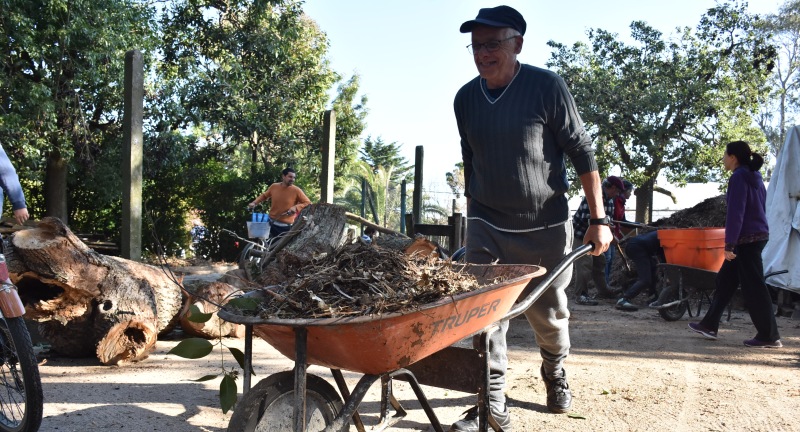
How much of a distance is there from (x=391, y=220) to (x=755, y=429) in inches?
1198

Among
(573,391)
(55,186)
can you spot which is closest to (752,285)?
(573,391)

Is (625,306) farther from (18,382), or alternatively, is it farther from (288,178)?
(18,382)

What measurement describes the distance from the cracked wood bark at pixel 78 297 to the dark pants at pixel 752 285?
4788 millimetres

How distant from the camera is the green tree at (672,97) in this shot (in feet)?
63.9

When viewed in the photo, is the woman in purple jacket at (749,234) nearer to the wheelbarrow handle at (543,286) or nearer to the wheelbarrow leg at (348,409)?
the wheelbarrow handle at (543,286)

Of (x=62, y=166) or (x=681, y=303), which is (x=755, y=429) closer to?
(x=681, y=303)

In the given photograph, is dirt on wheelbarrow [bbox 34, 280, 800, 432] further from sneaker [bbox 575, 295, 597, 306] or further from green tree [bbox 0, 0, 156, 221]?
green tree [bbox 0, 0, 156, 221]

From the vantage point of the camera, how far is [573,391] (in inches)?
168

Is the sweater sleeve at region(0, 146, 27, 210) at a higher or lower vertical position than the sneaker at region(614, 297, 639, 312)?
higher

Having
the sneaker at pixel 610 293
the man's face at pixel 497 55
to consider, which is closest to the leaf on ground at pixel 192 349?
the man's face at pixel 497 55

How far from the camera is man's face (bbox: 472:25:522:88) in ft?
10.5

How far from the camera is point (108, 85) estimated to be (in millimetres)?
12258

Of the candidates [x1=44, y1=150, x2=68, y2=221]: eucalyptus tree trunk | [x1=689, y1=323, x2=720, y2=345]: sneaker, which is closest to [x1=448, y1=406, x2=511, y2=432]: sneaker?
[x1=689, y1=323, x2=720, y2=345]: sneaker

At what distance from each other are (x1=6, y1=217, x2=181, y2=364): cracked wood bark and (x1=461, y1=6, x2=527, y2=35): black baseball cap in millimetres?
3002
